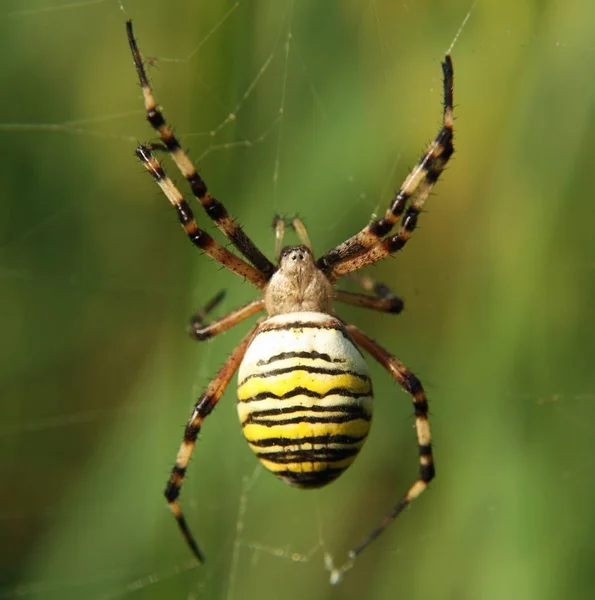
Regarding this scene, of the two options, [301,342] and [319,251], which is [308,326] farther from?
[319,251]

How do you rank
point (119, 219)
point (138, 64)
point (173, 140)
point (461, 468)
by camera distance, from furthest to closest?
point (119, 219) < point (461, 468) < point (173, 140) < point (138, 64)

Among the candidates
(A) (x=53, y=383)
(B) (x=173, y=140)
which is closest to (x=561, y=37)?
(B) (x=173, y=140)

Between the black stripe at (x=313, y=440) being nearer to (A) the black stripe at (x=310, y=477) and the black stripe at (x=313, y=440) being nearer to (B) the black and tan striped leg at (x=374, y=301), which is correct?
(A) the black stripe at (x=310, y=477)

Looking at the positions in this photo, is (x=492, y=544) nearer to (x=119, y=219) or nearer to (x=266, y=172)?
(x=266, y=172)

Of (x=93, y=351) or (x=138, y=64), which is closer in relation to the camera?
(x=138, y=64)

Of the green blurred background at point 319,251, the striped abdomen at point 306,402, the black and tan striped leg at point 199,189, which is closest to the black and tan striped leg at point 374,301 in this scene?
the green blurred background at point 319,251

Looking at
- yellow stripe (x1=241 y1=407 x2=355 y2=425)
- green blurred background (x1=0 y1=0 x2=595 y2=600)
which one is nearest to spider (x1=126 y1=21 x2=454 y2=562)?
yellow stripe (x1=241 y1=407 x2=355 y2=425)

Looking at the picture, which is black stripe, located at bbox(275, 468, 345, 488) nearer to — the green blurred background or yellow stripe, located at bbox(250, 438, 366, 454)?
yellow stripe, located at bbox(250, 438, 366, 454)

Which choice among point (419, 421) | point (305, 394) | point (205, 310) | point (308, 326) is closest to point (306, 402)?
point (305, 394)
